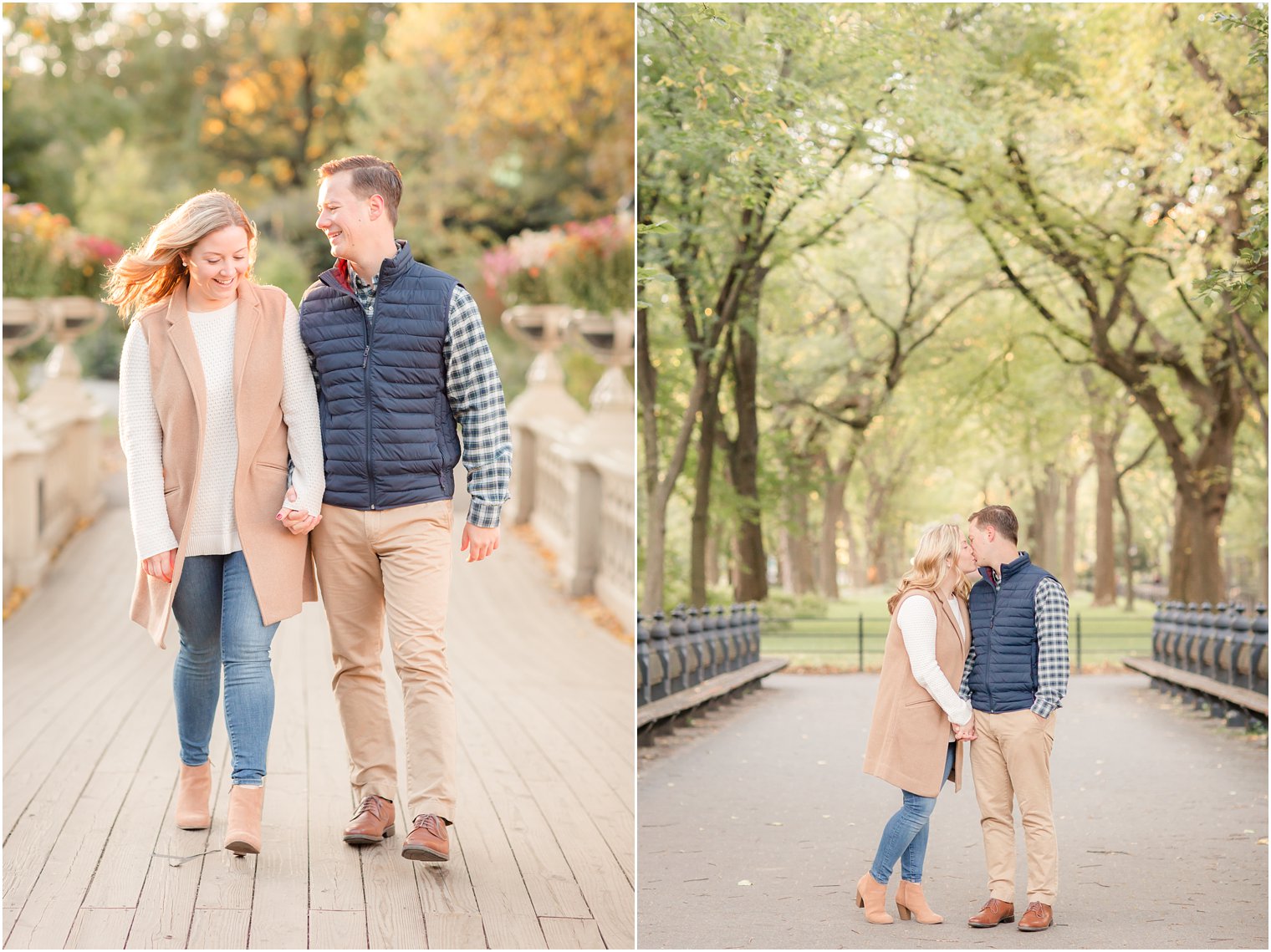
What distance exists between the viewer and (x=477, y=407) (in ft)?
12.5

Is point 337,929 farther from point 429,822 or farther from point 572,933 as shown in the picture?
point 572,933

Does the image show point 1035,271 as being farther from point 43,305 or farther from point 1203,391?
point 43,305

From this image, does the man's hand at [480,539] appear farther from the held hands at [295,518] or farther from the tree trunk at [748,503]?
the tree trunk at [748,503]

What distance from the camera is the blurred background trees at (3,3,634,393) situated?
17.5 metres

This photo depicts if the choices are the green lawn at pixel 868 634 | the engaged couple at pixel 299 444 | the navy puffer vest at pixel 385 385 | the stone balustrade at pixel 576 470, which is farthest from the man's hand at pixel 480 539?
the stone balustrade at pixel 576 470

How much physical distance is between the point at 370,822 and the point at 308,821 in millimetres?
386

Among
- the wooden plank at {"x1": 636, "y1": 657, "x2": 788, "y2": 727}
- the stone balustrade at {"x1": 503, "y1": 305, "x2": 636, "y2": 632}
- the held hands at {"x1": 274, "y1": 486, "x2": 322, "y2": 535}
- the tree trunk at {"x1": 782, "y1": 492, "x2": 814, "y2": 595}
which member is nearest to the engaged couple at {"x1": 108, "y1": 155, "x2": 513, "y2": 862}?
the held hands at {"x1": 274, "y1": 486, "x2": 322, "y2": 535}

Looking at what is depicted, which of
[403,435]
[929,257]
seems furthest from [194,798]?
[929,257]

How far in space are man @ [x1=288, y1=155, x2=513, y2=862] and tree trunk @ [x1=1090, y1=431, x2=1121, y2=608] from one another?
6.93 meters

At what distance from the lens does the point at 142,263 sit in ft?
12.0

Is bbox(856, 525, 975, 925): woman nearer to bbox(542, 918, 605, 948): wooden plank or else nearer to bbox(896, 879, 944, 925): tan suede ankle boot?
bbox(896, 879, 944, 925): tan suede ankle boot

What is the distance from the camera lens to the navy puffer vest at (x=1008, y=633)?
3.77m

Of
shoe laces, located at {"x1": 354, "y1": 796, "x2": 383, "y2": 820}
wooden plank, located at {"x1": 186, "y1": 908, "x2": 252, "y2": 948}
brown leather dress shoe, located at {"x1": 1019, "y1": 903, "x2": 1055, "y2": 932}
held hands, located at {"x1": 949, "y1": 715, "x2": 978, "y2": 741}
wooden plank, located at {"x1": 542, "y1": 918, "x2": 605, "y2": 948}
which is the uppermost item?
held hands, located at {"x1": 949, "y1": 715, "x2": 978, "y2": 741}

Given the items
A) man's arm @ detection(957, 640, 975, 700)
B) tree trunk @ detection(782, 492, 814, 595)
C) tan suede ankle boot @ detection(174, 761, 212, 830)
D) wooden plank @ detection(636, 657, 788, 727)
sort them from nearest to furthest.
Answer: man's arm @ detection(957, 640, 975, 700)
tan suede ankle boot @ detection(174, 761, 212, 830)
wooden plank @ detection(636, 657, 788, 727)
tree trunk @ detection(782, 492, 814, 595)
